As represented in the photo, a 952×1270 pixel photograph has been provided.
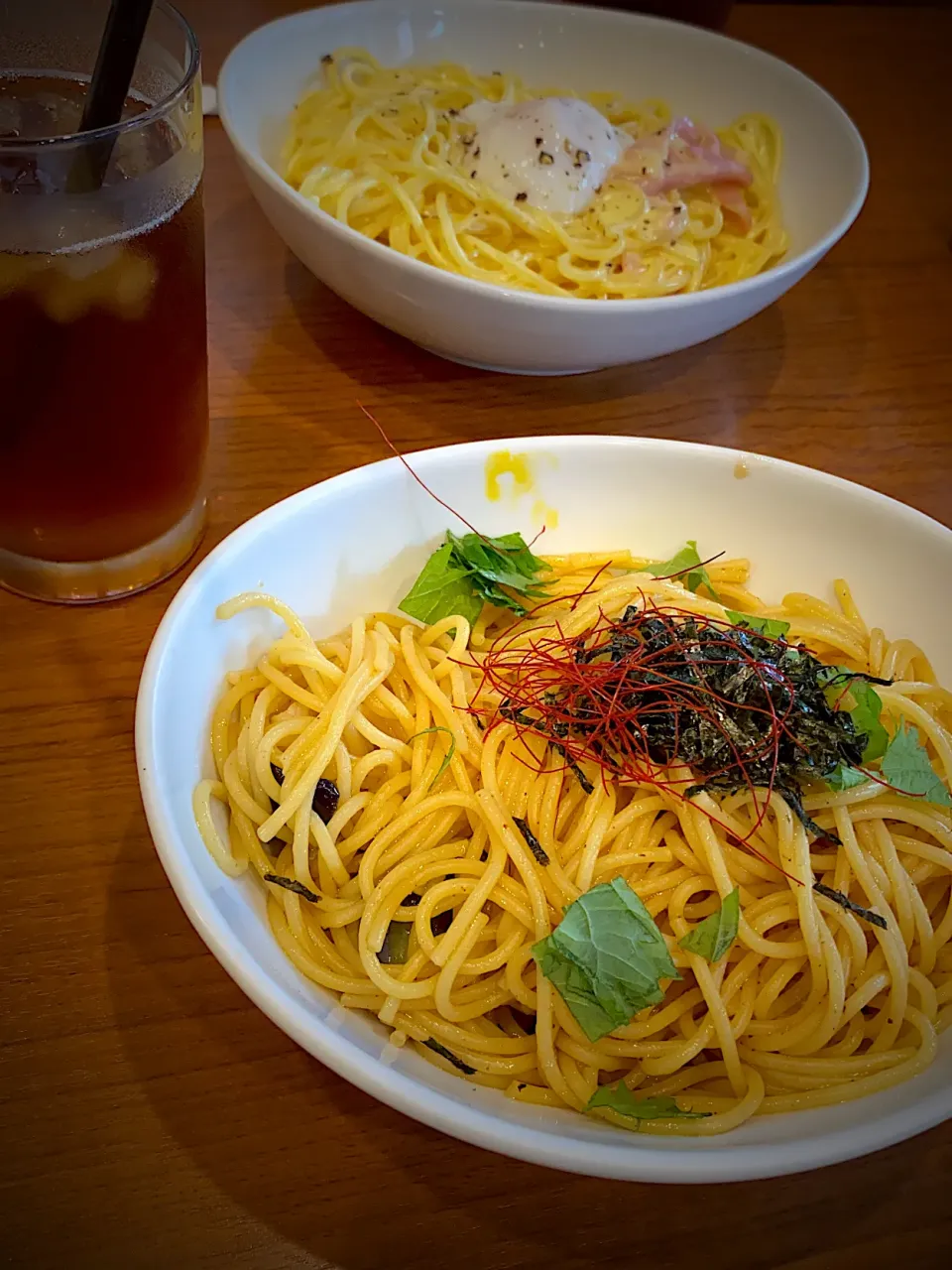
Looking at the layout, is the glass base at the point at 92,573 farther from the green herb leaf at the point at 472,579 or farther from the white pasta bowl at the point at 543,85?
the white pasta bowl at the point at 543,85

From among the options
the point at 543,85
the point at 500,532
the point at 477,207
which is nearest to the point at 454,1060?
the point at 500,532

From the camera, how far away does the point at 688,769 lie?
1050 mm

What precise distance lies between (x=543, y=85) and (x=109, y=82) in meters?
1.35

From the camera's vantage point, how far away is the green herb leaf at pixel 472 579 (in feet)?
3.85

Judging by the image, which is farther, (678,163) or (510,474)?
(678,163)

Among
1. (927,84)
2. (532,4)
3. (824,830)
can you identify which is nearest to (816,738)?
(824,830)

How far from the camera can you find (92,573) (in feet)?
4.04

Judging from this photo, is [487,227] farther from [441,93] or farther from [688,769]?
[688,769]

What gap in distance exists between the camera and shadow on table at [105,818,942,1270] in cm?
87

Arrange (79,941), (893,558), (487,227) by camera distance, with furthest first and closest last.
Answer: (487,227) < (893,558) < (79,941)

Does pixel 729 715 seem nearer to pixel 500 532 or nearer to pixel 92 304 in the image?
pixel 500 532

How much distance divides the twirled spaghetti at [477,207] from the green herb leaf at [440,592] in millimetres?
625

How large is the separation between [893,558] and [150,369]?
2.78 feet

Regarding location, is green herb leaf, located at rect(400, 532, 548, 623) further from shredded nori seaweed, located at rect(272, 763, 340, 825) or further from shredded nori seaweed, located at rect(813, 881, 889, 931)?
shredded nori seaweed, located at rect(813, 881, 889, 931)
